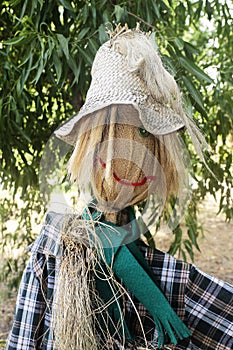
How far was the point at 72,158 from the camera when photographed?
137 centimetres

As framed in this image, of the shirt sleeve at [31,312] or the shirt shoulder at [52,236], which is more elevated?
the shirt shoulder at [52,236]

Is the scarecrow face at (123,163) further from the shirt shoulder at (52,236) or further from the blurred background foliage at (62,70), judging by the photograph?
the blurred background foliage at (62,70)

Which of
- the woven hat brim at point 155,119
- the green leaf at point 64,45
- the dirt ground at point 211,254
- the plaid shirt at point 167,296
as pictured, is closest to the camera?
the woven hat brim at point 155,119

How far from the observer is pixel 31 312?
138 cm

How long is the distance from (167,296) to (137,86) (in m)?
0.48

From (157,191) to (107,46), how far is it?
13.4 inches

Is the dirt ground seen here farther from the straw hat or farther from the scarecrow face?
the straw hat

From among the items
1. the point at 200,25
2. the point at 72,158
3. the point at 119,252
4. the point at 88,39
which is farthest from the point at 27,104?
the point at 200,25

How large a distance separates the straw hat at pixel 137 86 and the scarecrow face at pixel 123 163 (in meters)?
0.04

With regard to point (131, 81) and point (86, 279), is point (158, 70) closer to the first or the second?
point (131, 81)

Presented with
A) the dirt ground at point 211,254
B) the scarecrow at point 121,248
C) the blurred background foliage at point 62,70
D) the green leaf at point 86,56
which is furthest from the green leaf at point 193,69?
the dirt ground at point 211,254

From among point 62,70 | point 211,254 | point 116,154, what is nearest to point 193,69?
point 62,70

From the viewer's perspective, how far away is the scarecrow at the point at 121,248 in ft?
4.25

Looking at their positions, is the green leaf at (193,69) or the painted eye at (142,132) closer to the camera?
the painted eye at (142,132)
